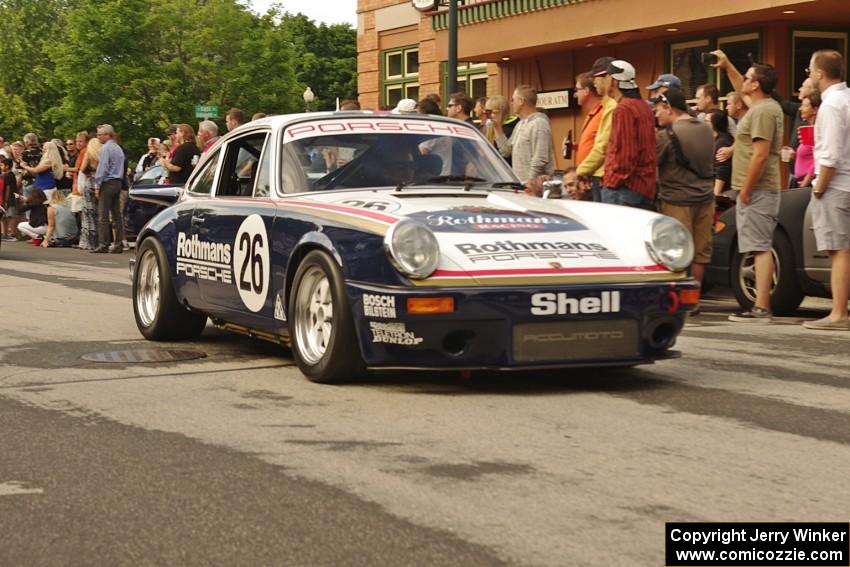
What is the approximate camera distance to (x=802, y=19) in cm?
2236

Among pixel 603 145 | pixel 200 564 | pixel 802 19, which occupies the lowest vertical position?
pixel 200 564

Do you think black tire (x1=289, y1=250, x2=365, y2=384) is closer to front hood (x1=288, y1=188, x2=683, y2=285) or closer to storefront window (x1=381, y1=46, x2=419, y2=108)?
front hood (x1=288, y1=188, x2=683, y2=285)

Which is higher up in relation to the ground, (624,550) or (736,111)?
(736,111)

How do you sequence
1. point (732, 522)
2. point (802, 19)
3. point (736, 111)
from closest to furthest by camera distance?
point (732, 522)
point (736, 111)
point (802, 19)

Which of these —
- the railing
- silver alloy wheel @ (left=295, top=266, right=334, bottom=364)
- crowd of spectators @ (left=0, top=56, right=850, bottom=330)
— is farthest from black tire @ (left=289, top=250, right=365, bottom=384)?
the railing

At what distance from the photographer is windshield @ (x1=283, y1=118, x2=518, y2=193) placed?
26.3ft

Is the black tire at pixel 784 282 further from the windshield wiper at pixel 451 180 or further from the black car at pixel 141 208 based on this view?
the black car at pixel 141 208

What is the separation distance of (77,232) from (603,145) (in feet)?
51.2

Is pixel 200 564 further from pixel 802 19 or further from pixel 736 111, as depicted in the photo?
pixel 802 19

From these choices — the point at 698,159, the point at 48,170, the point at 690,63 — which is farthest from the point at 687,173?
the point at 48,170

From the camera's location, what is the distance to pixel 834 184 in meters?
10.2

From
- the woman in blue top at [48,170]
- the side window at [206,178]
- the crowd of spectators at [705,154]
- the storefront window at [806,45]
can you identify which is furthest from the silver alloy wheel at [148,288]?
the woman in blue top at [48,170]

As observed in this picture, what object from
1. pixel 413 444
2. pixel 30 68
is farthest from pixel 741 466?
pixel 30 68


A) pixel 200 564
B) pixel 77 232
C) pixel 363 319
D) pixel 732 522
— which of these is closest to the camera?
pixel 200 564
